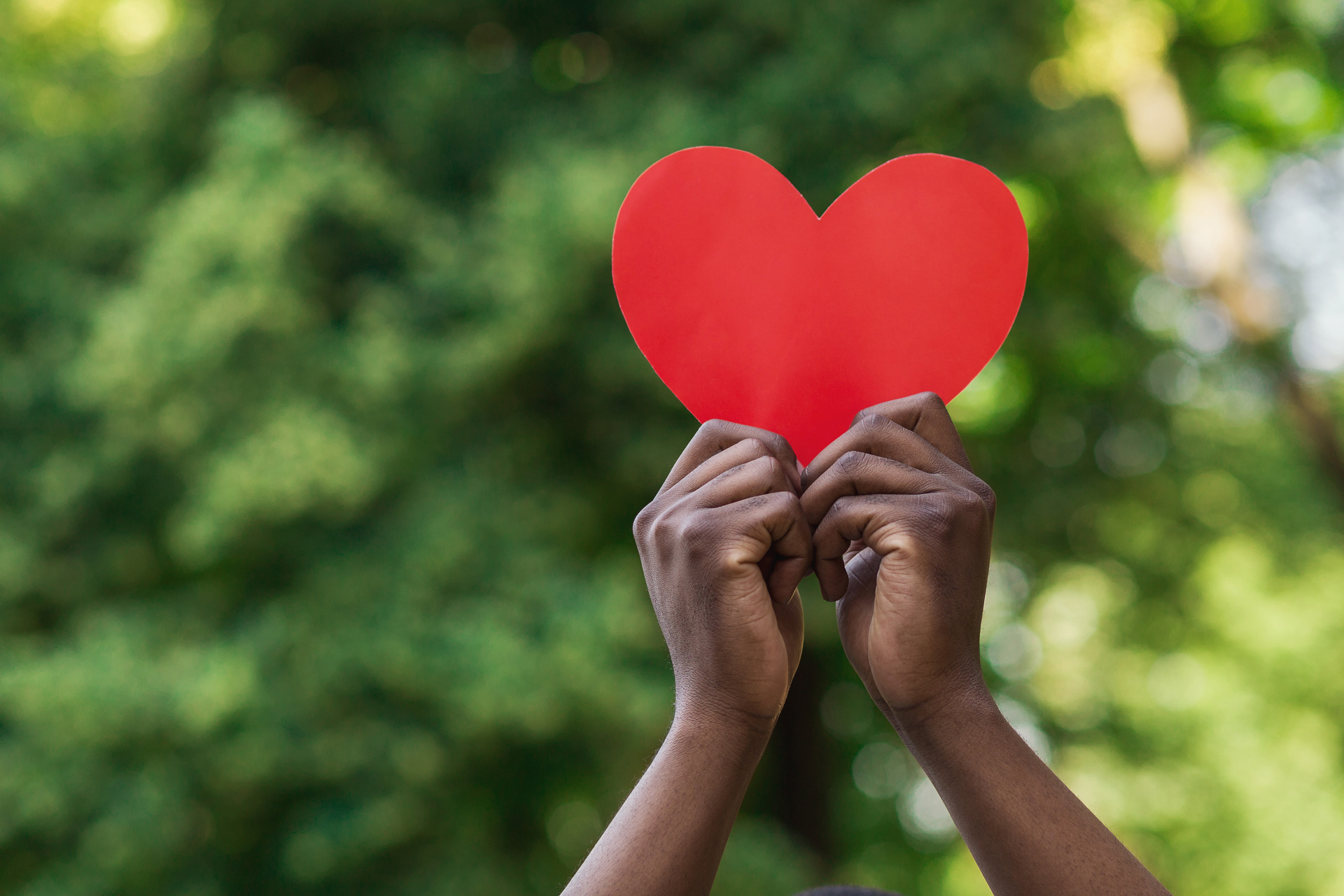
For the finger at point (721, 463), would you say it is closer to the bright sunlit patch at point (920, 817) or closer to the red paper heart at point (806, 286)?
the red paper heart at point (806, 286)

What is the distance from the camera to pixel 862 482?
1.32 meters

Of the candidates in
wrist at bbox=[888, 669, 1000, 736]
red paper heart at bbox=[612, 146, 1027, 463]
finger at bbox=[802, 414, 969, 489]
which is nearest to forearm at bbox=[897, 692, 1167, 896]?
wrist at bbox=[888, 669, 1000, 736]

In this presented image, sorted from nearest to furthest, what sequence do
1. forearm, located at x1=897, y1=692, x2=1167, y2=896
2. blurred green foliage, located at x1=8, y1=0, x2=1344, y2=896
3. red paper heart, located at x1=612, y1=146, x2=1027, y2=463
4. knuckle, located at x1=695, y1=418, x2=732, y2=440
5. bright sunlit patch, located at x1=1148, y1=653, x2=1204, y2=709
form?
1. forearm, located at x1=897, y1=692, x2=1167, y2=896
2. knuckle, located at x1=695, y1=418, x2=732, y2=440
3. red paper heart, located at x1=612, y1=146, x2=1027, y2=463
4. blurred green foliage, located at x1=8, y1=0, x2=1344, y2=896
5. bright sunlit patch, located at x1=1148, y1=653, x2=1204, y2=709

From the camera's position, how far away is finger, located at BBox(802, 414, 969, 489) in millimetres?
1345

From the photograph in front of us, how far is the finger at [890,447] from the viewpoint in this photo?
1345mm

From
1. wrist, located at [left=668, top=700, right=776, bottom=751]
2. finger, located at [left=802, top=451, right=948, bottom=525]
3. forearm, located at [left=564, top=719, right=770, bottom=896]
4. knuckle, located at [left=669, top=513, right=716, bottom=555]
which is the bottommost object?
forearm, located at [left=564, top=719, right=770, bottom=896]

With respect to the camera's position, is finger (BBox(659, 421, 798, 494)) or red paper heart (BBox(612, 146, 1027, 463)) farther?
red paper heart (BBox(612, 146, 1027, 463))

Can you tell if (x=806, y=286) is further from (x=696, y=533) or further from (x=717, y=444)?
(x=696, y=533)

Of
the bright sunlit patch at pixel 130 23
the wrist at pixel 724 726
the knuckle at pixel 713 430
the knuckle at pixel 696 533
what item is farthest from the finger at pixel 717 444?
the bright sunlit patch at pixel 130 23

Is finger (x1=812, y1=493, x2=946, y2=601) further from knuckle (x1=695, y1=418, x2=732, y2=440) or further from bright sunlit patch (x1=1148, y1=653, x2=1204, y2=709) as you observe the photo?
bright sunlit patch (x1=1148, y1=653, x2=1204, y2=709)

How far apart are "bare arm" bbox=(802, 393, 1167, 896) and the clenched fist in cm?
6

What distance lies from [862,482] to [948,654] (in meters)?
0.25

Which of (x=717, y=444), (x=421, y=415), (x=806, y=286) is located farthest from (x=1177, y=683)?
(x=717, y=444)

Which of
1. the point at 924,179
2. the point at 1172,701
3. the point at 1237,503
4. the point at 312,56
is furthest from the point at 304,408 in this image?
the point at 1172,701
